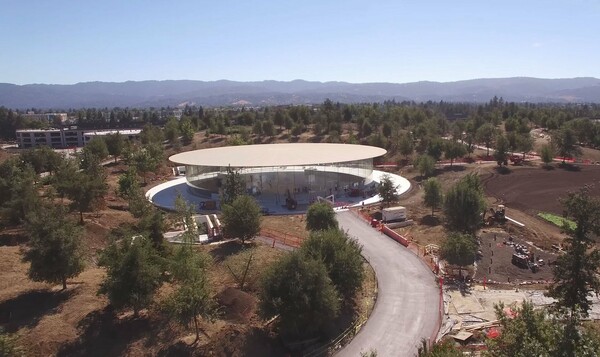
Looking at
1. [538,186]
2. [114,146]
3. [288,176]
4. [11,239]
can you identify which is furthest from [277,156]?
[114,146]

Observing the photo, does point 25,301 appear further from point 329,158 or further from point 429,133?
point 429,133

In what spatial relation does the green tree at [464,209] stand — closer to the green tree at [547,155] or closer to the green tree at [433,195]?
the green tree at [433,195]

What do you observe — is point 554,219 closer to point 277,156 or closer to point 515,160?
point 277,156

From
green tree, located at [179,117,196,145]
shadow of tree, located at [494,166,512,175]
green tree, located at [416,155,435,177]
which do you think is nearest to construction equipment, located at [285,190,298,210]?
green tree, located at [416,155,435,177]

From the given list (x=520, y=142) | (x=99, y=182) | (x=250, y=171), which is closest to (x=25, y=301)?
(x=99, y=182)

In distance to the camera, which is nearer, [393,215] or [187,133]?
[393,215]

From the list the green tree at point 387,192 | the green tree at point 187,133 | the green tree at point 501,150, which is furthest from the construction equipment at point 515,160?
the green tree at point 187,133

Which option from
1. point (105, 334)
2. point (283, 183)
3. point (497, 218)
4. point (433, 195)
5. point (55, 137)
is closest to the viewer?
point (105, 334)
